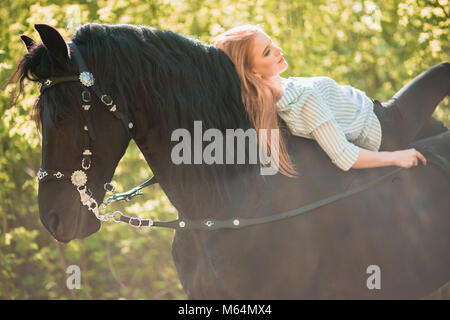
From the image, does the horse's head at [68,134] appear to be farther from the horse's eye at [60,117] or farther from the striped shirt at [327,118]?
the striped shirt at [327,118]

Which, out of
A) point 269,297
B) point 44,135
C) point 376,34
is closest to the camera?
point 44,135

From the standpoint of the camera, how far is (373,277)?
2514 mm

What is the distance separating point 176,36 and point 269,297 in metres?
1.37

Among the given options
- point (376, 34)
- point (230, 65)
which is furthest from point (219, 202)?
point (376, 34)

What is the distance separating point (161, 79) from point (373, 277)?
1.48 metres

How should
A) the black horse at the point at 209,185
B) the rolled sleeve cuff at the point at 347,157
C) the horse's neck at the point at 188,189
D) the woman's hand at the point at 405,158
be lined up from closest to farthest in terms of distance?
the black horse at the point at 209,185 → the horse's neck at the point at 188,189 → the rolled sleeve cuff at the point at 347,157 → the woman's hand at the point at 405,158

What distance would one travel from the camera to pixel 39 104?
7.36 feet

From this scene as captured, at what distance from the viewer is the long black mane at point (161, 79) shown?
2266mm

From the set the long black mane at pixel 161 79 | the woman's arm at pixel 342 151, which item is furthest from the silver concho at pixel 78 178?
the woman's arm at pixel 342 151

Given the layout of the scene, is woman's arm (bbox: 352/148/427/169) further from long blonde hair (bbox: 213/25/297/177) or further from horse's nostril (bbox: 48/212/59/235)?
horse's nostril (bbox: 48/212/59/235)

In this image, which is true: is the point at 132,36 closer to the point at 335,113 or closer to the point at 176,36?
the point at 176,36

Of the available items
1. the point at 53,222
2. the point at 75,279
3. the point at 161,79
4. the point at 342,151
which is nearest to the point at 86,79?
the point at 161,79

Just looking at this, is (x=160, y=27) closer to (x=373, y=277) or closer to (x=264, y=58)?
(x=264, y=58)

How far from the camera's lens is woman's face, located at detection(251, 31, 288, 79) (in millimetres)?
2520
